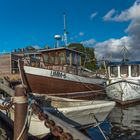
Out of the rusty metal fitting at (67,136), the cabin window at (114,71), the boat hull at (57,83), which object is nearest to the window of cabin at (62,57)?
the boat hull at (57,83)

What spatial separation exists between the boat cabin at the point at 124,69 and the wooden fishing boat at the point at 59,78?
179cm

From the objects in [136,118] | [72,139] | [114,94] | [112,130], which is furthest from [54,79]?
[72,139]

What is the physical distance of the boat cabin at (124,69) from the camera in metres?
25.3

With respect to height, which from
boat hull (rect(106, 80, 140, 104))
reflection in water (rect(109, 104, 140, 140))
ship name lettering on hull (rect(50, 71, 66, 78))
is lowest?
reflection in water (rect(109, 104, 140, 140))

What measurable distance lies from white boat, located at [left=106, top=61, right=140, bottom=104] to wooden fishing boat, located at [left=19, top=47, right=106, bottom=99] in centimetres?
199

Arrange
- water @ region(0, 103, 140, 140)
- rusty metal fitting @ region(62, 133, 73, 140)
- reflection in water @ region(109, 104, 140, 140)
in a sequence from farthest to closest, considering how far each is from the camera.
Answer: reflection in water @ region(109, 104, 140, 140), water @ region(0, 103, 140, 140), rusty metal fitting @ region(62, 133, 73, 140)

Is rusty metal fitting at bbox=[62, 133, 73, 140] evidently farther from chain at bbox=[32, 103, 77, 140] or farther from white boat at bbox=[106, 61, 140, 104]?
white boat at bbox=[106, 61, 140, 104]

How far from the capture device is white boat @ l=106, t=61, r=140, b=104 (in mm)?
22906

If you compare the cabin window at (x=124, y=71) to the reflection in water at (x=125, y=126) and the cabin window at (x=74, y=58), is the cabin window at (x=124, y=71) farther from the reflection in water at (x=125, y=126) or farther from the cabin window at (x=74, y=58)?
the reflection in water at (x=125, y=126)

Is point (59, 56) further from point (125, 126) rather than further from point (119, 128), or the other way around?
point (119, 128)

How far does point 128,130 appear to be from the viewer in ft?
41.8

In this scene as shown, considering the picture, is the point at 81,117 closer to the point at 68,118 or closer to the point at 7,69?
the point at 68,118

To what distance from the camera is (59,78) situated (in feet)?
78.4

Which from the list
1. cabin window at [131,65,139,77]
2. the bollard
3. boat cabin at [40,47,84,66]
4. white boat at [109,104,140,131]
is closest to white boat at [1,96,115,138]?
white boat at [109,104,140,131]
